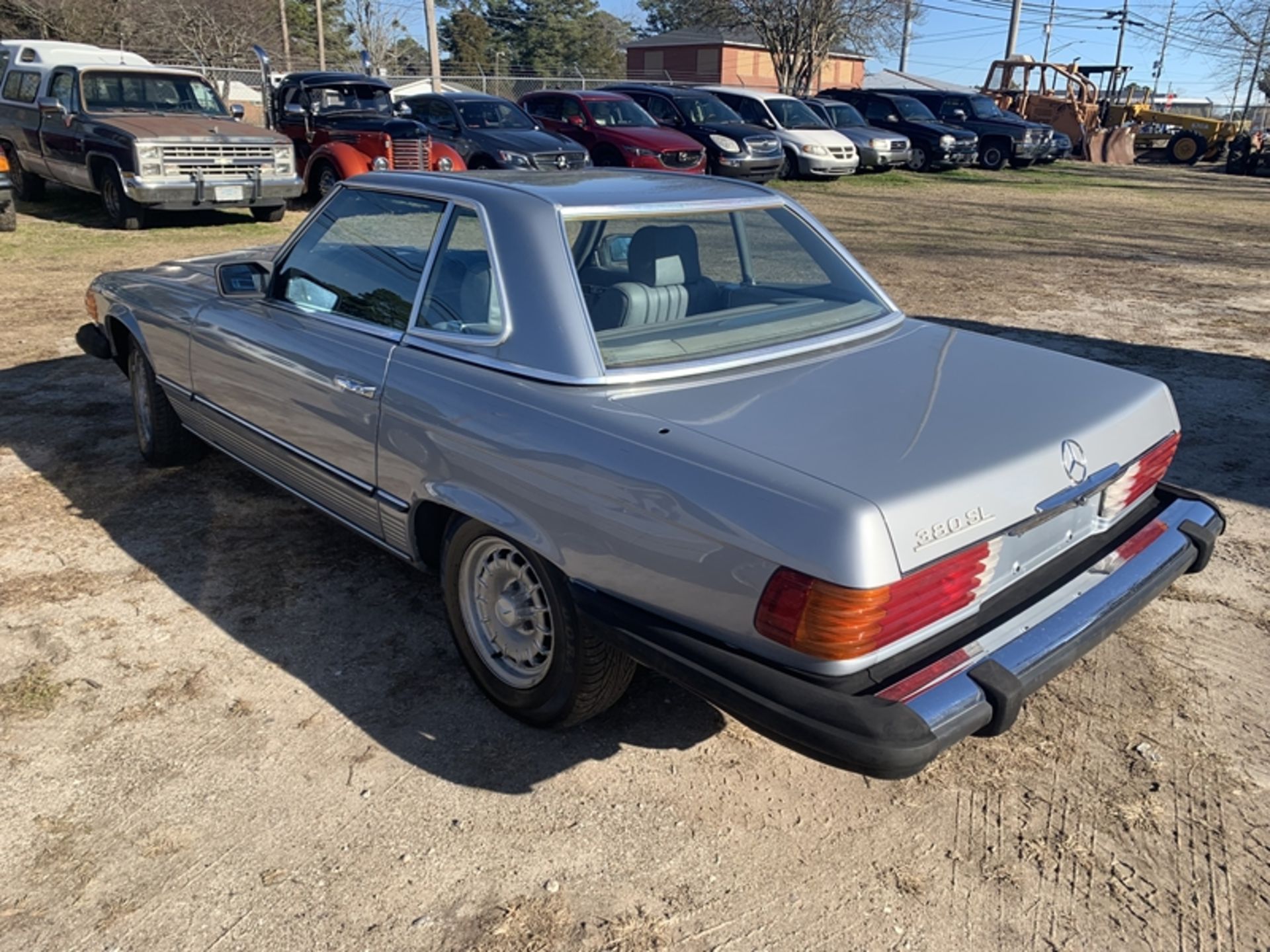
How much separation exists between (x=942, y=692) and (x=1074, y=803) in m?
0.84

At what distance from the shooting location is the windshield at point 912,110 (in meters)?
23.1

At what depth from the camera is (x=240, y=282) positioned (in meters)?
4.01

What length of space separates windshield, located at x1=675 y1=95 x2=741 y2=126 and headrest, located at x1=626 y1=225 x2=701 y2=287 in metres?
15.6

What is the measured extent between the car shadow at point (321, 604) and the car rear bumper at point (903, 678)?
697 millimetres

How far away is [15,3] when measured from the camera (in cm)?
2722

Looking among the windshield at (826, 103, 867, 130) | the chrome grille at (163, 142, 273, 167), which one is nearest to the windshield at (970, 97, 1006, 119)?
the windshield at (826, 103, 867, 130)

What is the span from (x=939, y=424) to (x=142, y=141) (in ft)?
36.4

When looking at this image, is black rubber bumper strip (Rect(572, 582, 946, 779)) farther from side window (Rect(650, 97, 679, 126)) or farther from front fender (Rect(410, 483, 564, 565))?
side window (Rect(650, 97, 679, 126))

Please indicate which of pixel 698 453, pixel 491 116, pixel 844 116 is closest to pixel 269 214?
pixel 491 116

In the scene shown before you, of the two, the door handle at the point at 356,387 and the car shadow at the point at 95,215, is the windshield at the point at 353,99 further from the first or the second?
the door handle at the point at 356,387

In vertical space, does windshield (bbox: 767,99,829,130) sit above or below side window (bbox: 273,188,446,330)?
above

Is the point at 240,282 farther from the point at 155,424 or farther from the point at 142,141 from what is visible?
the point at 142,141

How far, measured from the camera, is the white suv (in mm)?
18828

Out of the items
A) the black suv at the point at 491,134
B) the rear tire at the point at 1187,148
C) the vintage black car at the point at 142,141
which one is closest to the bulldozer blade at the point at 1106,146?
the rear tire at the point at 1187,148
